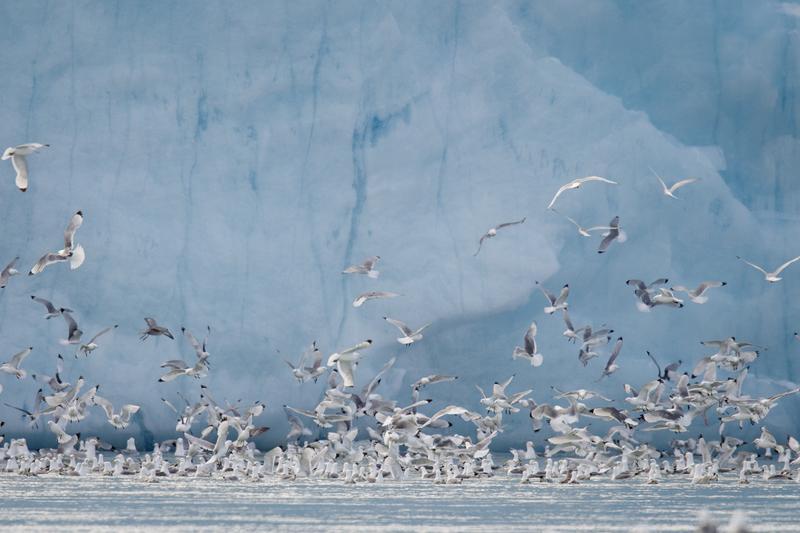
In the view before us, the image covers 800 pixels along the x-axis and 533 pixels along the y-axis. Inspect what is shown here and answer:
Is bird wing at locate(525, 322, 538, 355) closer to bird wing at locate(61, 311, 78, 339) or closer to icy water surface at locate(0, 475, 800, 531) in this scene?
icy water surface at locate(0, 475, 800, 531)

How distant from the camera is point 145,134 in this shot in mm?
22234

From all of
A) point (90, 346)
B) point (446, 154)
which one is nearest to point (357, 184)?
point (446, 154)

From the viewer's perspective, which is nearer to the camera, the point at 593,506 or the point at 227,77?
the point at 593,506

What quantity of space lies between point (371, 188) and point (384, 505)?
8801 mm

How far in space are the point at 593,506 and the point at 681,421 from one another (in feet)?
14.9

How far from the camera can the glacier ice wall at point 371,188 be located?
21.7 metres

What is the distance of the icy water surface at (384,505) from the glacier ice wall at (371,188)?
4616 mm

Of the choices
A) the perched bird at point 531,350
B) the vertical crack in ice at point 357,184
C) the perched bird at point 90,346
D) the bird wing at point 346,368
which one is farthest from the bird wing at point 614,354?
the perched bird at point 90,346

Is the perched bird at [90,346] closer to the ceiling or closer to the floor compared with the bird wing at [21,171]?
closer to the floor

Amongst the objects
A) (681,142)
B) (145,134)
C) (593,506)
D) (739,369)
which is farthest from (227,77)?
(593,506)

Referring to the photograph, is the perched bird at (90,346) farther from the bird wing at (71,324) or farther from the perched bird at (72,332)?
→ the bird wing at (71,324)

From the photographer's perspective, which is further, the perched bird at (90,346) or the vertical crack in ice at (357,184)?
the vertical crack in ice at (357,184)

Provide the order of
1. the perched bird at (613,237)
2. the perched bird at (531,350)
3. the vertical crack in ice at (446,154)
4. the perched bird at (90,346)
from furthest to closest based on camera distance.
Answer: the vertical crack in ice at (446,154) → the perched bird at (90,346) → the perched bird at (613,237) → the perched bird at (531,350)

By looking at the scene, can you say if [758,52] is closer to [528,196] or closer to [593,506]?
[528,196]
